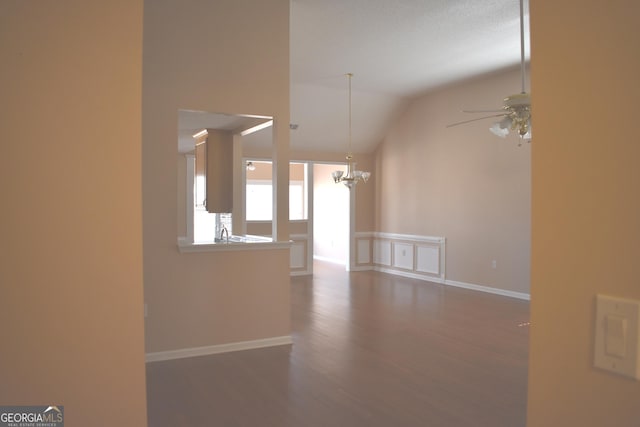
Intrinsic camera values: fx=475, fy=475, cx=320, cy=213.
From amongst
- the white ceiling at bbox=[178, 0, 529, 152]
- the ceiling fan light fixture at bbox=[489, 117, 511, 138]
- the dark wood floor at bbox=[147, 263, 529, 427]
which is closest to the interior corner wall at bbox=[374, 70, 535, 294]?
the white ceiling at bbox=[178, 0, 529, 152]

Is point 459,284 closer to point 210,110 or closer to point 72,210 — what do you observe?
point 210,110

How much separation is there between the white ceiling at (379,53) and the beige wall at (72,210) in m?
3.88

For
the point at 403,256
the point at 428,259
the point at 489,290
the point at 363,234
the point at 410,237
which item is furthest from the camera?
the point at 363,234

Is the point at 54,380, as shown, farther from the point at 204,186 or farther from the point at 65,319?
the point at 204,186

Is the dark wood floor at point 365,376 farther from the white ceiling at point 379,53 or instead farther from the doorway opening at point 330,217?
the doorway opening at point 330,217

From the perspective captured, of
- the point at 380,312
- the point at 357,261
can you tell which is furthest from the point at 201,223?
the point at 380,312

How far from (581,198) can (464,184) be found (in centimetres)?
735

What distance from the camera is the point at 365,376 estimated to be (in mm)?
3887

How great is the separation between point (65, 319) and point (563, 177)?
1.09m

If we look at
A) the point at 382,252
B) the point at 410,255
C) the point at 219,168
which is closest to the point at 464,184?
the point at 410,255

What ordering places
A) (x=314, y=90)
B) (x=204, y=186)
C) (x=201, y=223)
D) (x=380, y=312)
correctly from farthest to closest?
(x=201, y=223) → (x=314, y=90) → (x=204, y=186) → (x=380, y=312)

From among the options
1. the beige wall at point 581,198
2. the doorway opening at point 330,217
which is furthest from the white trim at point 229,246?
the doorway opening at point 330,217

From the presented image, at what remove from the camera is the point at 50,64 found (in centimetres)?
104

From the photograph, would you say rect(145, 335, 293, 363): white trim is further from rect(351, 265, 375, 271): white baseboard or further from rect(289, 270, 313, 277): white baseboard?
rect(351, 265, 375, 271): white baseboard
